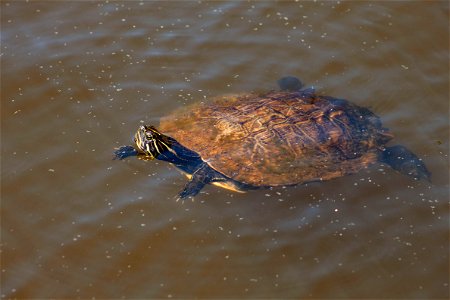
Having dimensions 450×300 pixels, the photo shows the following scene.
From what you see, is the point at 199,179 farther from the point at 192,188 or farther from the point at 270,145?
the point at 270,145

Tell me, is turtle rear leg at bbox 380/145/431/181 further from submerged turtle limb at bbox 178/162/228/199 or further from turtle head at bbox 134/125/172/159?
turtle head at bbox 134/125/172/159

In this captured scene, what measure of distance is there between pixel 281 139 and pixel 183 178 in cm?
112

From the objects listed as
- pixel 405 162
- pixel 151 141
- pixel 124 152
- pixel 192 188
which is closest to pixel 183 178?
pixel 192 188

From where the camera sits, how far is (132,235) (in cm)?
558

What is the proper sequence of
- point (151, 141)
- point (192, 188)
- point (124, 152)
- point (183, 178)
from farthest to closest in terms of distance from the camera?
point (124, 152)
point (183, 178)
point (151, 141)
point (192, 188)

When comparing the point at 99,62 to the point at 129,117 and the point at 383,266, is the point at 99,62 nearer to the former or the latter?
the point at 129,117

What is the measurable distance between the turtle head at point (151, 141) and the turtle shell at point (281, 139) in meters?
→ 0.20

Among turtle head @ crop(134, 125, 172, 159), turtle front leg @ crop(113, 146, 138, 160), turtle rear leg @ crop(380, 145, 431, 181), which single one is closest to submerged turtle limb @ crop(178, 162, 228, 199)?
turtle head @ crop(134, 125, 172, 159)

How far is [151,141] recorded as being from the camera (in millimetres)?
6012

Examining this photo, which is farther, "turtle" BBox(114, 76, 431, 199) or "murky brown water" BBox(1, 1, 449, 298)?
"turtle" BBox(114, 76, 431, 199)

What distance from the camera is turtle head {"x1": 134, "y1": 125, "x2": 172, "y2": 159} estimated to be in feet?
19.7

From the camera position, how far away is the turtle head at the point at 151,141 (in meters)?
6.01

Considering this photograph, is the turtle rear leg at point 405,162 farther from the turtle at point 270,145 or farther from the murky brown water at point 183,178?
the murky brown water at point 183,178

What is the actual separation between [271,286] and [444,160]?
264cm
